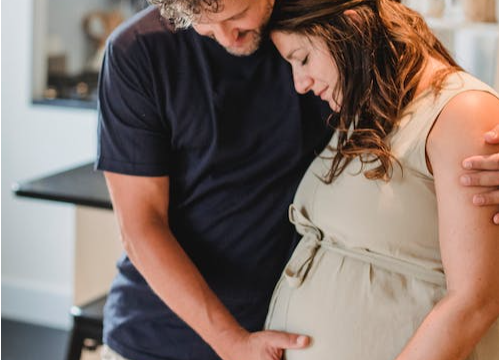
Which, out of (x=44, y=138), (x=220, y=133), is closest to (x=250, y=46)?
(x=220, y=133)

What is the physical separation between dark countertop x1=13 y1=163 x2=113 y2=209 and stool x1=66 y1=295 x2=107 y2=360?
287 mm

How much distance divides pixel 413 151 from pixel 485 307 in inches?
10.5

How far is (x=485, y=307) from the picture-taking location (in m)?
1.30

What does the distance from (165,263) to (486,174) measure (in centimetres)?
66

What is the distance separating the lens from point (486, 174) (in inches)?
49.3

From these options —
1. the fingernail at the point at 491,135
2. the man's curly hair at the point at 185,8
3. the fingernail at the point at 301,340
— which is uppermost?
the man's curly hair at the point at 185,8

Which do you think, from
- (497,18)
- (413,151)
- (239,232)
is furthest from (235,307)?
(497,18)

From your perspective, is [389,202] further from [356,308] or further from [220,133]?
[220,133]

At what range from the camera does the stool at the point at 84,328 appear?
229 cm

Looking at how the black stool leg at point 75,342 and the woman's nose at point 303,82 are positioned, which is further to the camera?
the black stool leg at point 75,342

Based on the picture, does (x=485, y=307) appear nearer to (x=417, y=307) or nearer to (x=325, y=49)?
(x=417, y=307)

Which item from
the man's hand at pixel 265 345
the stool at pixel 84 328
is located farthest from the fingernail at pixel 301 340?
the stool at pixel 84 328

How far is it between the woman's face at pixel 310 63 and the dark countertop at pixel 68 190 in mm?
1020

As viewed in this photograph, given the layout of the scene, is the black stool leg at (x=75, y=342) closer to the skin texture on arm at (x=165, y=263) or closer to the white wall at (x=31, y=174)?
the skin texture on arm at (x=165, y=263)
